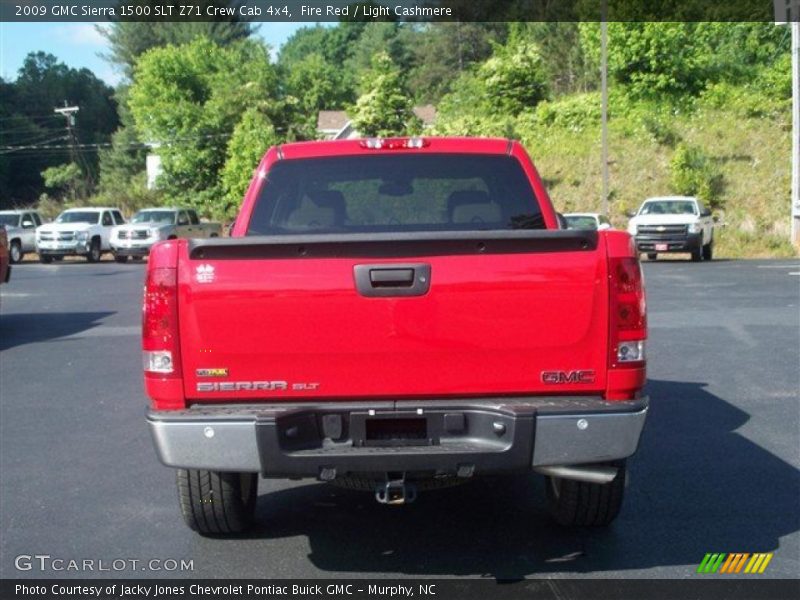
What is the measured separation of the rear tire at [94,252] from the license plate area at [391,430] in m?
33.2

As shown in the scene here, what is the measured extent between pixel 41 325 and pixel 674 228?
18434 millimetres

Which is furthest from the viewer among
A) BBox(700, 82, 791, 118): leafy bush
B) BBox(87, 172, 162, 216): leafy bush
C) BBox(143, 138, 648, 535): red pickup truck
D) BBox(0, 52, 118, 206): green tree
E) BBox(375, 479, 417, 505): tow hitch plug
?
BBox(0, 52, 118, 206): green tree

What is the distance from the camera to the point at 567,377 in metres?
4.85

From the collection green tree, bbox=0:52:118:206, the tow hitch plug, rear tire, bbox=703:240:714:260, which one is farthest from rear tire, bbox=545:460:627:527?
green tree, bbox=0:52:118:206

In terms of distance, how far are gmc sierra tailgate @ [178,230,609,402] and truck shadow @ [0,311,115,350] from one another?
10397mm

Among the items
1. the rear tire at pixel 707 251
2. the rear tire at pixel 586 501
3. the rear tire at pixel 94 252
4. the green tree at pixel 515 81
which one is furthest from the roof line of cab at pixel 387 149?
the green tree at pixel 515 81

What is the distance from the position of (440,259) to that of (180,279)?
3.79 ft

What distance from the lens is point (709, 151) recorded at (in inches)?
1684

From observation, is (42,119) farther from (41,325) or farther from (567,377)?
(567,377)

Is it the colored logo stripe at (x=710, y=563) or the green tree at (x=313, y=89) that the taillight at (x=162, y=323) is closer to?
the colored logo stripe at (x=710, y=563)

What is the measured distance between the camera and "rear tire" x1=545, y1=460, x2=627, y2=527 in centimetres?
565

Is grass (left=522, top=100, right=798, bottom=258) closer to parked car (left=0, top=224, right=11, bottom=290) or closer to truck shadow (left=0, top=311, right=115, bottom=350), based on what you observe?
truck shadow (left=0, top=311, right=115, bottom=350)

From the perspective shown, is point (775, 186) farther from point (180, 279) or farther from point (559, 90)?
point (180, 279)
